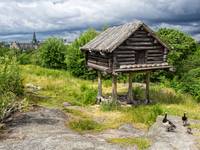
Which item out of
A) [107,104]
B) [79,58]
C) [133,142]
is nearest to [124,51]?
[107,104]

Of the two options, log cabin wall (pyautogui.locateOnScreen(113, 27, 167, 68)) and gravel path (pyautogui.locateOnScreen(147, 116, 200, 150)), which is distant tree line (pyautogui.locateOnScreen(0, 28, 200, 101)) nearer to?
log cabin wall (pyautogui.locateOnScreen(113, 27, 167, 68))

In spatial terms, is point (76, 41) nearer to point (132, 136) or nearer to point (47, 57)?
point (47, 57)

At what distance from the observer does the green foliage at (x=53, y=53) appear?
55188mm

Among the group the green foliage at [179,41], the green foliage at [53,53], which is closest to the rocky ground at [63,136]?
the green foliage at [179,41]

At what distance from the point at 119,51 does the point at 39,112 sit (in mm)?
6918

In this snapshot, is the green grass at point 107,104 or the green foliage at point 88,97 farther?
the green foliage at point 88,97

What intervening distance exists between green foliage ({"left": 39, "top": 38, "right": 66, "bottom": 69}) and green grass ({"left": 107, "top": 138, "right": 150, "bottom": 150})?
3869 cm

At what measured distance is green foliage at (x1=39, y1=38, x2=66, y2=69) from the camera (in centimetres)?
5519

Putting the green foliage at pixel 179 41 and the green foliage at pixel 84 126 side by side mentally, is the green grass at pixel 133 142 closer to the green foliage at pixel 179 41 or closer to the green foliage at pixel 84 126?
the green foliage at pixel 84 126

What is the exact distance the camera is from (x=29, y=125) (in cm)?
1930

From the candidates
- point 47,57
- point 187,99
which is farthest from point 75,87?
point 47,57

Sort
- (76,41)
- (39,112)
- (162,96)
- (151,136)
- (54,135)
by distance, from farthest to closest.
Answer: (76,41), (162,96), (39,112), (151,136), (54,135)

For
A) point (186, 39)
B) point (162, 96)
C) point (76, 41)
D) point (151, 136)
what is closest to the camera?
point (151, 136)

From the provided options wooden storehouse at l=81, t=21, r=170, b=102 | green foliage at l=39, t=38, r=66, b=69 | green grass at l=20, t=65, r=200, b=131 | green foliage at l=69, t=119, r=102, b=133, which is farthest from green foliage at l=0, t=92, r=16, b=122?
green foliage at l=39, t=38, r=66, b=69
